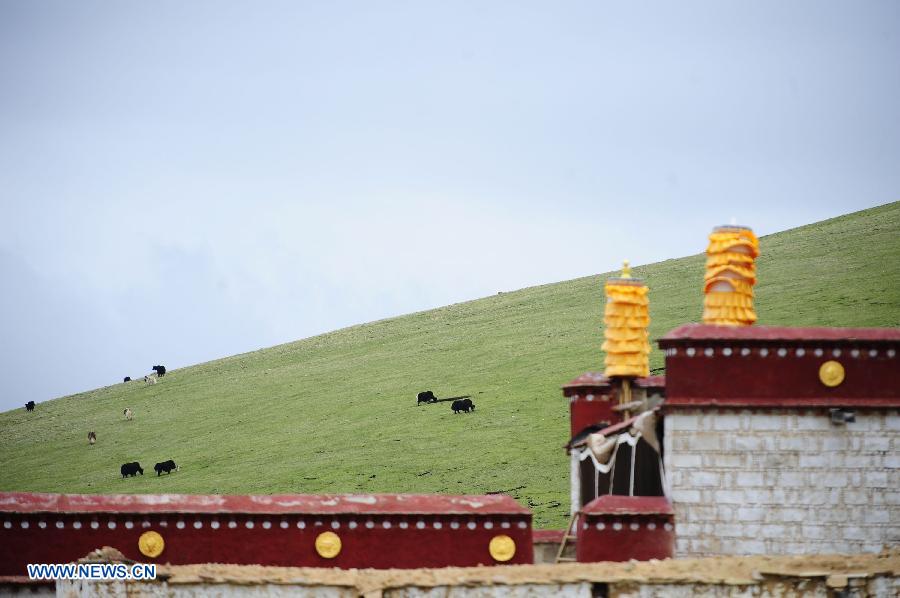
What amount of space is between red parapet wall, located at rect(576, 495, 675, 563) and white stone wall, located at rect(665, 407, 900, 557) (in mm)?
236

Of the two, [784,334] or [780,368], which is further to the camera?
[784,334]

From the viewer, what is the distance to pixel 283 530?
2370 cm

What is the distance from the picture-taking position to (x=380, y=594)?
2027 cm

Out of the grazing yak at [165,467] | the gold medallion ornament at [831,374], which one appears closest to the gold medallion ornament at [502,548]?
the gold medallion ornament at [831,374]

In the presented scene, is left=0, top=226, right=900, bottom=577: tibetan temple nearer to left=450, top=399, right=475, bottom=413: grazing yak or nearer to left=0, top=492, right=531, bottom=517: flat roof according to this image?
left=0, top=492, right=531, bottom=517: flat roof

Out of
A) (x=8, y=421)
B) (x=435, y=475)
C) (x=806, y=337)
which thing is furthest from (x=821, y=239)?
(x=806, y=337)

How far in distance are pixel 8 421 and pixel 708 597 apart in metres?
77.6

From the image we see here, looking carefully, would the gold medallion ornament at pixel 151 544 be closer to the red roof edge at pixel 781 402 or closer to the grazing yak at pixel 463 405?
the red roof edge at pixel 781 402

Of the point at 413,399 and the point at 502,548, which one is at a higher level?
the point at 413,399

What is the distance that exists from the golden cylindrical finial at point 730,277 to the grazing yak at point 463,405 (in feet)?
123

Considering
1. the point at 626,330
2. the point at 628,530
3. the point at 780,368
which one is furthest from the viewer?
the point at 626,330

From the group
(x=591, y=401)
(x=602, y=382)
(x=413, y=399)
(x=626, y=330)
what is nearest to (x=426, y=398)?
(x=413, y=399)

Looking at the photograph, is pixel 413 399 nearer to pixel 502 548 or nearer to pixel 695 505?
pixel 502 548

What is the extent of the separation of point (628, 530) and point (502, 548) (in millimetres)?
2439
